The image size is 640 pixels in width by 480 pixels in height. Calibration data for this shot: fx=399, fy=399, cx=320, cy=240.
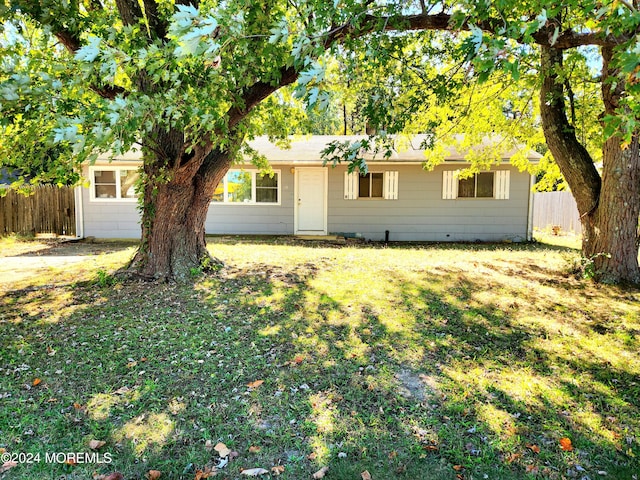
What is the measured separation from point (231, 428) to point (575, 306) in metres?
5.00

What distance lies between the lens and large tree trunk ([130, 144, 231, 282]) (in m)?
6.43

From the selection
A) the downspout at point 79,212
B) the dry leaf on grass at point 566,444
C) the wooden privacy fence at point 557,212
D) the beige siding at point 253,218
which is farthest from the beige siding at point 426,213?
the dry leaf on grass at point 566,444

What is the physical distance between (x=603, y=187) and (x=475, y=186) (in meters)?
6.12

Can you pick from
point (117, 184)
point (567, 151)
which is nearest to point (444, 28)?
point (567, 151)

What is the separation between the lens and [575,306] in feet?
18.2

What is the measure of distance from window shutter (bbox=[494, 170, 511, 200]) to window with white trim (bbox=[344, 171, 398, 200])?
313 centimetres

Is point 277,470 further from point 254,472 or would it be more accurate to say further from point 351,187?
point 351,187

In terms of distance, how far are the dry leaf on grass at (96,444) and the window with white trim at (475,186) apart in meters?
11.7

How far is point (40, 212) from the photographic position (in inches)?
514

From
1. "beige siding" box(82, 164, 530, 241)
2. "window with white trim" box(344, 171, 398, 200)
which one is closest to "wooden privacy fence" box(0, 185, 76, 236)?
"beige siding" box(82, 164, 530, 241)

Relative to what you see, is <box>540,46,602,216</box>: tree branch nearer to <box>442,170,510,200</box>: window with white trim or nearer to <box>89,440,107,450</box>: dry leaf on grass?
<box>442,170,510,200</box>: window with white trim

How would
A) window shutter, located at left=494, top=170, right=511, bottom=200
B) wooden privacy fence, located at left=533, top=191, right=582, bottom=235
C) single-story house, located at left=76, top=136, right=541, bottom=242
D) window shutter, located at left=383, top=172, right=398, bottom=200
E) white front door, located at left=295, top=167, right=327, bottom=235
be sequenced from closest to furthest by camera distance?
window shutter, located at left=494, top=170, right=511, bottom=200 < single-story house, located at left=76, top=136, right=541, bottom=242 < window shutter, located at left=383, top=172, right=398, bottom=200 < white front door, located at left=295, top=167, right=327, bottom=235 < wooden privacy fence, located at left=533, top=191, right=582, bottom=235

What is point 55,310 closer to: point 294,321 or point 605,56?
point 294,321

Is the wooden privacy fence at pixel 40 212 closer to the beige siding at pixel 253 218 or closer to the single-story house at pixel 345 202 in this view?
the single-story house at pixel 345 202
